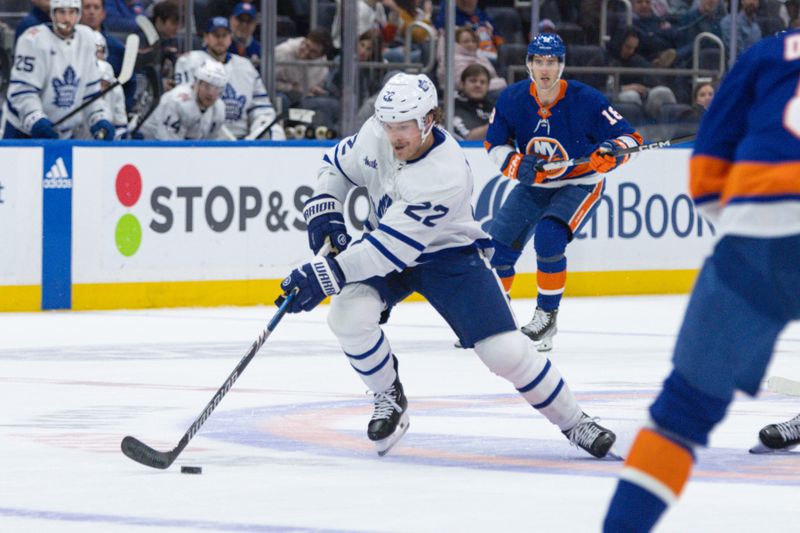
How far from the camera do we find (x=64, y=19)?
30.4ft

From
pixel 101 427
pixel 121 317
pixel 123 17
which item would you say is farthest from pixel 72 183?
pixel 101 427

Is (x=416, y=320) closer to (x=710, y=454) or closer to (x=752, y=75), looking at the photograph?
(x=710, y=454)

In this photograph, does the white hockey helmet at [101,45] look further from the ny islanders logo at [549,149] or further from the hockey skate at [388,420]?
the hockey skate at [388,420]

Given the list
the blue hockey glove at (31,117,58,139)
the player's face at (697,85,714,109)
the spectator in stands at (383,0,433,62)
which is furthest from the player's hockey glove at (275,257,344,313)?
the player's face at (697,85,714,109)

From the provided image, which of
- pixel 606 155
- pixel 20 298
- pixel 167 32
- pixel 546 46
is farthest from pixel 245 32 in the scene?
pixel 606 155

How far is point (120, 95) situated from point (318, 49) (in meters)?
1.24

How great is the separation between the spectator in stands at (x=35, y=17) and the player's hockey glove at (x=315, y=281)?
5.33m

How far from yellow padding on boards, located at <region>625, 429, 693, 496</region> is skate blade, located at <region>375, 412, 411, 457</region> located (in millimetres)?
2046

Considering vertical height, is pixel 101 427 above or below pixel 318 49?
below

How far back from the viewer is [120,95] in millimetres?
9719

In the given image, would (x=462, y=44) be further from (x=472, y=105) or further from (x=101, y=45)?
(x=101, y=45)

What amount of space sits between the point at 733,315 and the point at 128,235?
6964 mm

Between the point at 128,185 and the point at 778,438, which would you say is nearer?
the point at 778,438

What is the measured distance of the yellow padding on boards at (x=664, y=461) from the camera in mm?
2629
